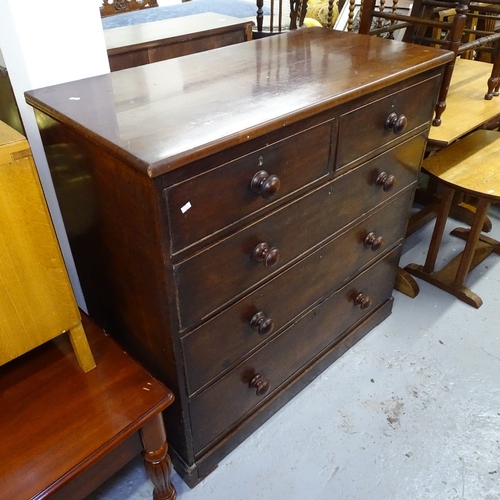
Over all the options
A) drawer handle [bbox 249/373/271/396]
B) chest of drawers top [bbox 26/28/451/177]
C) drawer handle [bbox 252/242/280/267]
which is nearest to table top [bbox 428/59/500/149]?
chest of drawers top [bbox 26/28/451/177]

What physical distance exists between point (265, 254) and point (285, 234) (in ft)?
0.33

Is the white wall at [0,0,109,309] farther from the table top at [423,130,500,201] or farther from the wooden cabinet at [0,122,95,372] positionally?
the table top at [423,130,500,201]

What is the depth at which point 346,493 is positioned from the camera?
1328 millimetres

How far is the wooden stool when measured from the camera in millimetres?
1726

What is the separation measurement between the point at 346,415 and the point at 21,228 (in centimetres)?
114

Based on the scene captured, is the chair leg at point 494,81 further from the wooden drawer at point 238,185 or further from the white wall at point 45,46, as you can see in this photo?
the white wall at point 45,46

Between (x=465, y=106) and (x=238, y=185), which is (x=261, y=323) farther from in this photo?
(x=465, y=106)

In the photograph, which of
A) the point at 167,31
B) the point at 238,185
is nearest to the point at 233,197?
the point at 238,185

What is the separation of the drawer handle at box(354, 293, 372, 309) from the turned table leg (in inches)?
30.5

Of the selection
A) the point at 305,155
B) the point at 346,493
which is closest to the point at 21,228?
the point at 305,155

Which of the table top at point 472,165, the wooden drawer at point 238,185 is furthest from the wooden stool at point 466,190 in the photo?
the wooden drawer at point 238,185

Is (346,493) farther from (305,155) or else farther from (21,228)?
(21,228)

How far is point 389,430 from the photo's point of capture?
1489 mm

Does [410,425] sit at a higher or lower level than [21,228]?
lower
